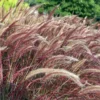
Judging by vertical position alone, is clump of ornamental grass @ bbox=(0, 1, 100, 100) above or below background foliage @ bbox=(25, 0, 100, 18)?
below

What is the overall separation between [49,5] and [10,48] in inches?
318

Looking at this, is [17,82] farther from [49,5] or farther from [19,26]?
[49,5]

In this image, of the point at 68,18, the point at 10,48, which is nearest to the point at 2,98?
the point at 10,48

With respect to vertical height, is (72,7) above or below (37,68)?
above

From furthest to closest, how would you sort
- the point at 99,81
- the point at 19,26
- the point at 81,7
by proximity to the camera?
1. the point at 81,7
2. the point at 19,26
3. the point at 99,81

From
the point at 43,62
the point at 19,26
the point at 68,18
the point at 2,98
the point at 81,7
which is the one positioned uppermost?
the point at 81,7

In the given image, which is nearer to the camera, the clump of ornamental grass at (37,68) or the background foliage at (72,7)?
the clump of ornamental grass at (37,68)

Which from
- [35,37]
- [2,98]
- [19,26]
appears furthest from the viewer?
[19,26]

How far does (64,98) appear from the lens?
2.73 m

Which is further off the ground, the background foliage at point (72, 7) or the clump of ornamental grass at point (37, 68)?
the background foliage at point (72, 7)

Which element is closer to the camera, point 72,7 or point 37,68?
point 37,68

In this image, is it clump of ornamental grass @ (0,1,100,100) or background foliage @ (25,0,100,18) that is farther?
background foliage @ (25,0,100,18)

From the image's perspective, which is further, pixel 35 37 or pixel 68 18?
pixel 68 18

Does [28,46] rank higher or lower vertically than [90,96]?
higher
